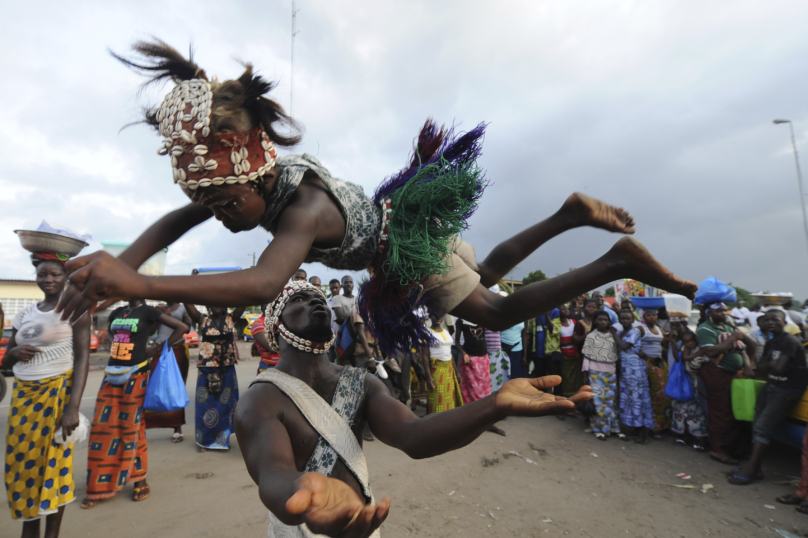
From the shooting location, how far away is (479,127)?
7.37ft

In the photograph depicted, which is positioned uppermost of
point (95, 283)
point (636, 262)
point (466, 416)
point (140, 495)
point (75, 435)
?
point (636, 262)

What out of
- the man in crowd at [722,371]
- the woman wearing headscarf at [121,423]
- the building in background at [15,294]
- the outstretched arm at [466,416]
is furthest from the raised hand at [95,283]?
the building in background at [15,294]

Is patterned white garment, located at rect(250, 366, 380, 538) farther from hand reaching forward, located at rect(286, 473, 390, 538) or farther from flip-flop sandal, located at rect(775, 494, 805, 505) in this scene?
flip-flop sandal, located at rect(775, 494, 805, 505)

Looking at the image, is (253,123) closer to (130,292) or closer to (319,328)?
(130,292)

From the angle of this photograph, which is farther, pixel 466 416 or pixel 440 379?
pixel 440 379

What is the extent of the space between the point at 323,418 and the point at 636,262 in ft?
5.66

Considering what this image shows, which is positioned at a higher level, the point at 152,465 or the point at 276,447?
the point at 276,447

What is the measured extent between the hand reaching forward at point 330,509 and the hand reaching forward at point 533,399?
1.53 feet

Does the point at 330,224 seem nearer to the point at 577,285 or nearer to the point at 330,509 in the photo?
the point at 330,509

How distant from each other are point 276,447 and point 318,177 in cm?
120

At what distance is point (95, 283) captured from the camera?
115 centimetres

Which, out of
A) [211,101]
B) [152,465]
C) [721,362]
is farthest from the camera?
[721,362]

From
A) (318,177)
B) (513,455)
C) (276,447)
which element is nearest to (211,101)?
(318,177)

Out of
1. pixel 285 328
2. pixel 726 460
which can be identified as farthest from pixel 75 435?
pixel 726 460
